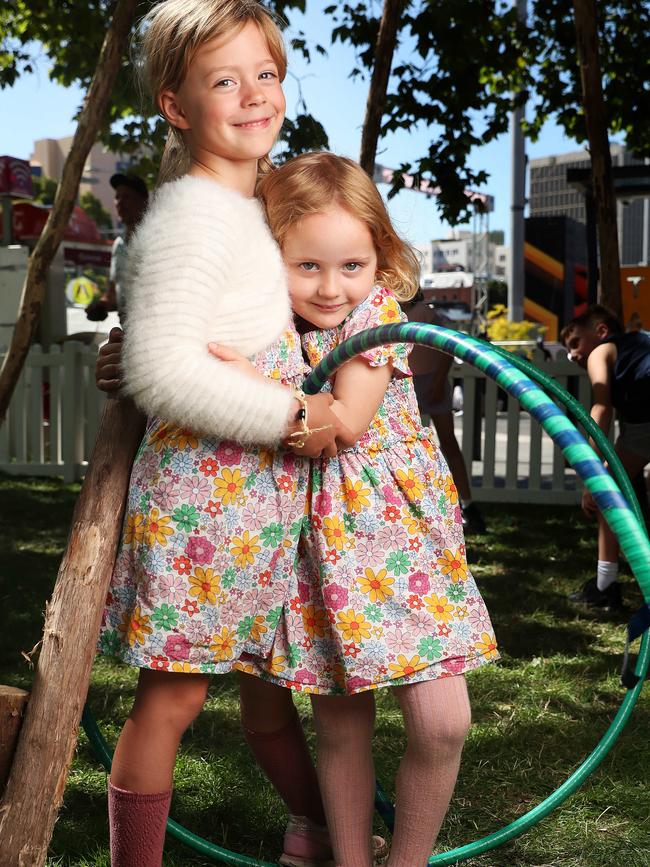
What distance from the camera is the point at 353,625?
192cm

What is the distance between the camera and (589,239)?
12352 millimetres

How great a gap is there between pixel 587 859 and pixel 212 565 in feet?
4.47

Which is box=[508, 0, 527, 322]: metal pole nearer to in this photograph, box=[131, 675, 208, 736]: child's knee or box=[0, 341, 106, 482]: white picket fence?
box=[0, 341, 106, 482]: white picket fence

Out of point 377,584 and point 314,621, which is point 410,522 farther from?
point 314,621

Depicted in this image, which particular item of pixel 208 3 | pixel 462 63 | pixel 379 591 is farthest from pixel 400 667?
pixel 462 63

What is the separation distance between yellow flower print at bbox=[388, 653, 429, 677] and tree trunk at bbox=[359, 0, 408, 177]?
503 cm

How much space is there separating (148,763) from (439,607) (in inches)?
24.6

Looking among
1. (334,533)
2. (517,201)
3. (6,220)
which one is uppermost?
(517,201)

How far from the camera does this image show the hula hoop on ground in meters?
1.52

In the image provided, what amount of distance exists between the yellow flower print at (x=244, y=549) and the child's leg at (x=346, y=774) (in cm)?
38

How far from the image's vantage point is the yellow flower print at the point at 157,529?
1903 mm

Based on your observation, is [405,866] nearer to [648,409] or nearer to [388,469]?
[388,469]

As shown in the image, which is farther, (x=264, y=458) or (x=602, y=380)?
(x=602, y=380)

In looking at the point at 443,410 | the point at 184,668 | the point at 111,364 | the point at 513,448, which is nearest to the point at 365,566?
the point at 184,668
